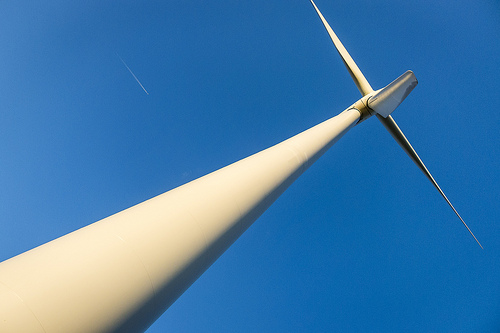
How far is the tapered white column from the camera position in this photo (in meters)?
3.16

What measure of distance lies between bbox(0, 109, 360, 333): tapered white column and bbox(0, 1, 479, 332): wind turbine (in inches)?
0.4

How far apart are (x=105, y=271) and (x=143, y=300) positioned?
28.7 inches

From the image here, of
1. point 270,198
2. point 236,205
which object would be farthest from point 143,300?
point 270,198

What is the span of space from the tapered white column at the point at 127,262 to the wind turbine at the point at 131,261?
1 cm

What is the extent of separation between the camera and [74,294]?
11.0 ft

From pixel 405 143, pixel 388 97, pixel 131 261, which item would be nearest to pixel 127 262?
pixel 131 261

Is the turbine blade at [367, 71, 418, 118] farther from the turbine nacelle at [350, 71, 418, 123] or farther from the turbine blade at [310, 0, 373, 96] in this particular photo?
the turbine blade at [310, 0, 373, 96]

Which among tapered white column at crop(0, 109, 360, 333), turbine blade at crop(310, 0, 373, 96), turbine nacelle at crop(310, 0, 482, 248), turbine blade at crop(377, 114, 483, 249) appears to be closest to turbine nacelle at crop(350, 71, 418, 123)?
turbine nacelle at crop(310, 0, 482, 248)

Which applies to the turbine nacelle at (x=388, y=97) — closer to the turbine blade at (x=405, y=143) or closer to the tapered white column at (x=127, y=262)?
the turbine blade at (x=405, y=143)

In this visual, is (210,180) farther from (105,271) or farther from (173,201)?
(105,271)

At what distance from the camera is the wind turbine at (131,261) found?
3.17 m

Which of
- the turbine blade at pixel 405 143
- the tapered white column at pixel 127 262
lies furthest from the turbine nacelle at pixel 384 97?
the tapered white column at pixel 127 262

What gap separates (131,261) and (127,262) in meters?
0.06

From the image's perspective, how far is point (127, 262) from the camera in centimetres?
385
